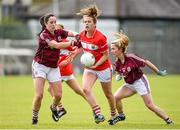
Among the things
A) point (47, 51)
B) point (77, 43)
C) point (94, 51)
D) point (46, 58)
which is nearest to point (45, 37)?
point (47, 51)

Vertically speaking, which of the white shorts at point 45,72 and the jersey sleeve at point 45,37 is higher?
the jersey sleeve at point 45,37

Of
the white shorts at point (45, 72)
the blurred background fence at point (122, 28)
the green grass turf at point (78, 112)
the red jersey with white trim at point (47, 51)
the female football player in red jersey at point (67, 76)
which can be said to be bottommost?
the blurred background fence at point (122, 28)

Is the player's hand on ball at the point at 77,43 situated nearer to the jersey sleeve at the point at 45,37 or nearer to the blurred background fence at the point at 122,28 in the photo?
the jersey sleeve at the point at 45,37

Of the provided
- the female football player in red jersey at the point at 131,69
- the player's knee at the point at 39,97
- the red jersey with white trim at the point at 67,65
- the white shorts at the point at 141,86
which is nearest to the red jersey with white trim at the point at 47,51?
the player's knee at the point at 39,97

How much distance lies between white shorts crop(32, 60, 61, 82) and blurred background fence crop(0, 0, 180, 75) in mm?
32489

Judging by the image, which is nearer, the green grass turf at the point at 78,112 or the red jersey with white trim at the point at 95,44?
the green grass turf at the point at 78,112

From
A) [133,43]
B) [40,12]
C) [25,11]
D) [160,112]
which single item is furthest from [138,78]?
[25,11]

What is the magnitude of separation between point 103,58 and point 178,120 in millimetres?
2294

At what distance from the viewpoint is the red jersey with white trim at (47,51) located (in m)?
15.8

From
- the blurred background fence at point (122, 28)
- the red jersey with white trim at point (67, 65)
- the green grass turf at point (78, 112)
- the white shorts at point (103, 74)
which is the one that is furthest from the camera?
the blurred background fence at point (122, 28)

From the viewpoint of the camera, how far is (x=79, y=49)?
16.3 m

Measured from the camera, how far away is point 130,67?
51.4 ft

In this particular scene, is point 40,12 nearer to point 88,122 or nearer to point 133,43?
point 133,43

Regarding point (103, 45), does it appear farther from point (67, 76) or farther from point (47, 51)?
point (67, 76)
